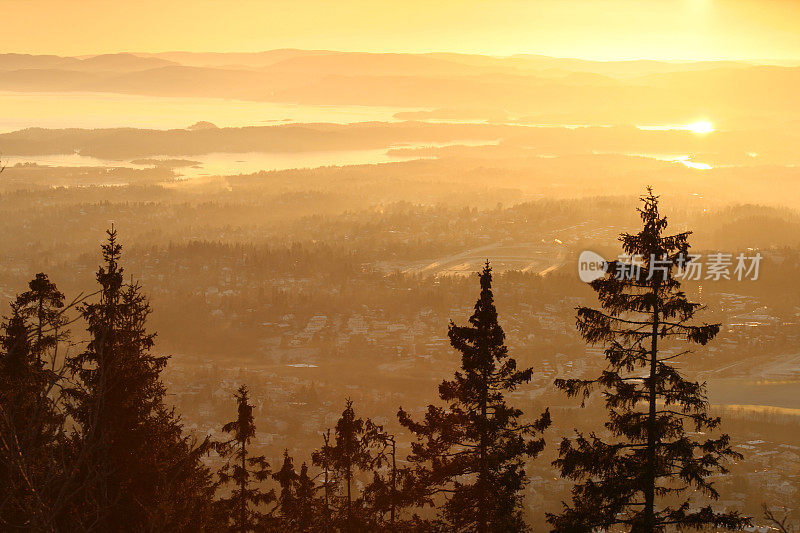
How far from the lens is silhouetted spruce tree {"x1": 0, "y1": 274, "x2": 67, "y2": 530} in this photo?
1024 cm

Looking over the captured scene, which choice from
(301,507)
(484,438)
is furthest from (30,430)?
(301,507)

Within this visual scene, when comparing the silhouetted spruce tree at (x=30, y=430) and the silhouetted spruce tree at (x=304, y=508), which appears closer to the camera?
the silhouetted spruce tree at (x=30, y=430)

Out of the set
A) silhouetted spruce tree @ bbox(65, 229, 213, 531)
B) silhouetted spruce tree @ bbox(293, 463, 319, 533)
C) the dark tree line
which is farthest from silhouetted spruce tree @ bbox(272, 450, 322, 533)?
silhouetted spruce tree @ bbox(65, 229, 213, 531)

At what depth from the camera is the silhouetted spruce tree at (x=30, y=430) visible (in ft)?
33.6

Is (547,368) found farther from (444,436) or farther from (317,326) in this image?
(444,436)

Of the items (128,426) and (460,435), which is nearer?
(460,435)

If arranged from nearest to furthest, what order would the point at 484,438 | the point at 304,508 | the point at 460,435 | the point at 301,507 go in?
the point at 484,438 → the point at 460,435 → the point at 304,508 → the point at 301,507

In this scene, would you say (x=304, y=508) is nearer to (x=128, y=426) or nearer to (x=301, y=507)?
(x=301, y=507)

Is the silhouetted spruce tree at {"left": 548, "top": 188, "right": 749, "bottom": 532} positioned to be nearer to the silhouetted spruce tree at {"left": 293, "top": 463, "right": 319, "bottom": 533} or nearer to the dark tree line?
the dark tree line

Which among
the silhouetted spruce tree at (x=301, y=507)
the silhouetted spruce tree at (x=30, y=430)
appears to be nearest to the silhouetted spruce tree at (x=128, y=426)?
the silhouetted spruce tree at (x=30, y=430)

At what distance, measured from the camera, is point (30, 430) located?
436 inches

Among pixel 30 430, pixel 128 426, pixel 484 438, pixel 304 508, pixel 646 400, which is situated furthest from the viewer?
pixel 304 508

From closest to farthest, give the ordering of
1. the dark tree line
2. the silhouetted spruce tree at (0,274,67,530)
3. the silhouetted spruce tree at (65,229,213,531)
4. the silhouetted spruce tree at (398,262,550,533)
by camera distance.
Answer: the silhouetted spruce tree at (0,274,67,530) < the dark tree line < the silhouetted spruce tree at (398,262,550,533) < the silhouetted spruce tree at (65,229,213,531)

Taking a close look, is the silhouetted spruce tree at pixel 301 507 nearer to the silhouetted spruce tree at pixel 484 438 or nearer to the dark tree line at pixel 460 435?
the dark tree line at pixel 460 435
